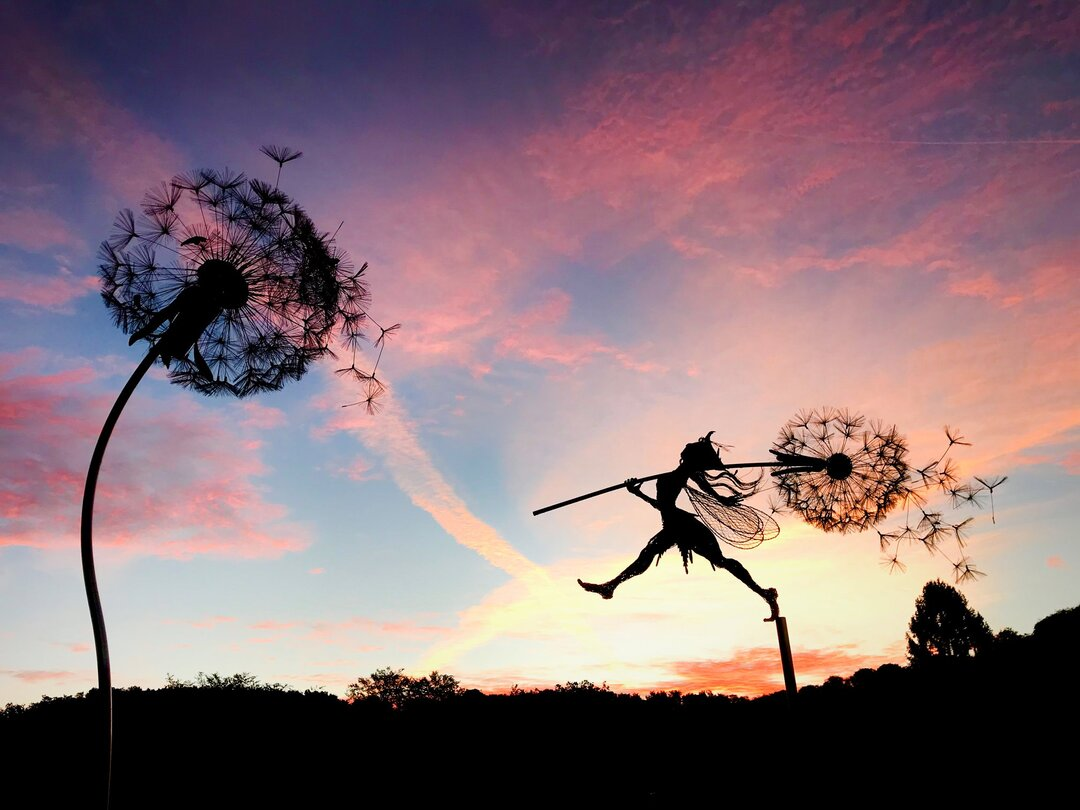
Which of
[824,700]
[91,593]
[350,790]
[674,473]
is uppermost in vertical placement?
[674,473]

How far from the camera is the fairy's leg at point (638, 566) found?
1025cm

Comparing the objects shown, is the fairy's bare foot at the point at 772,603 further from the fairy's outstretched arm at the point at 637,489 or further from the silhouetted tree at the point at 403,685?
the silhouetted tree at the point at 403,685

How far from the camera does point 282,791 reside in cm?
1026

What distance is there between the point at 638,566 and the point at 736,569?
59.2 inches

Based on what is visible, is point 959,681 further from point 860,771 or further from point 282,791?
point 282,791

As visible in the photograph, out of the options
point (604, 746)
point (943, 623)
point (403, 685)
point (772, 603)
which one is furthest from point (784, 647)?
point (943, 623)

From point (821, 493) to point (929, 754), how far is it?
468cm

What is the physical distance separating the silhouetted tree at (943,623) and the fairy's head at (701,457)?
4076 inches

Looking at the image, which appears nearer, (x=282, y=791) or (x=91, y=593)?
(x=91, y=593)

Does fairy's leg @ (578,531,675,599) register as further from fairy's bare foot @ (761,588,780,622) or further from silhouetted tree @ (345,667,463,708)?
silhouetted tree @ (345,667,463,708)

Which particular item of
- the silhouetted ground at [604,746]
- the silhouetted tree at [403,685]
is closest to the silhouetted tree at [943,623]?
the silhouetted tree at [403,685]

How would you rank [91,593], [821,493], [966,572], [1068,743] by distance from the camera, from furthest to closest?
[821,493]
[966,572]
[1068,743]
[91,593]

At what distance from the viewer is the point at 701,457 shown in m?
10.4

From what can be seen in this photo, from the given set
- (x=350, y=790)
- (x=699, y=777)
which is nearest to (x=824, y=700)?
(x=699, y=777)
